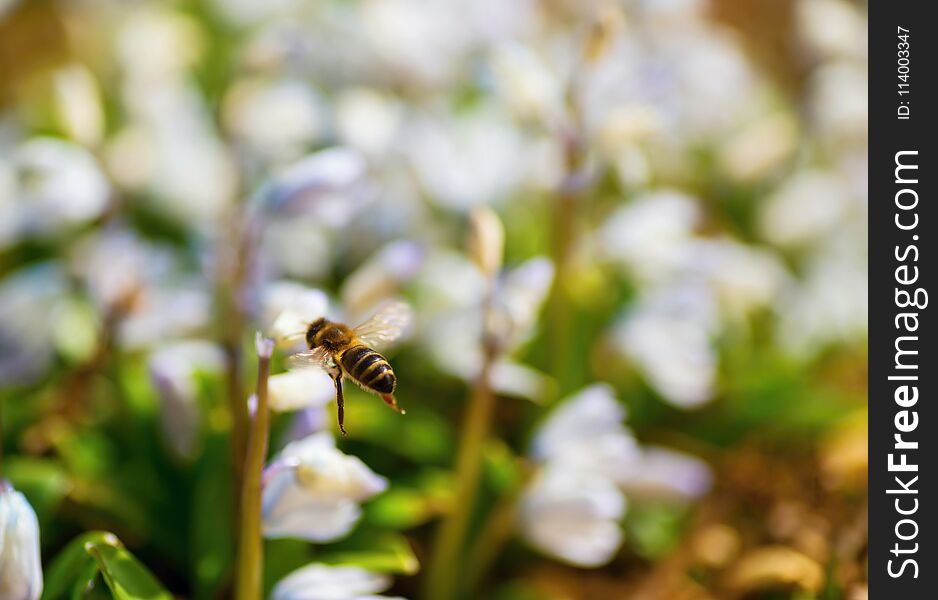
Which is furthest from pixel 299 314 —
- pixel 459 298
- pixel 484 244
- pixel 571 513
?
pixel 459 298

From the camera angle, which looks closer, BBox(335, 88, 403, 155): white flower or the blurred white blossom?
the blurred white blossom

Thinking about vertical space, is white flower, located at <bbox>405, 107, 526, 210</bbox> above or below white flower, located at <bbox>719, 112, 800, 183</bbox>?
below

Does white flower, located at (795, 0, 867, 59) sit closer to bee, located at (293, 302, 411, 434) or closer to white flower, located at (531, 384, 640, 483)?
white flower, located at (531, 384, 640, 483)

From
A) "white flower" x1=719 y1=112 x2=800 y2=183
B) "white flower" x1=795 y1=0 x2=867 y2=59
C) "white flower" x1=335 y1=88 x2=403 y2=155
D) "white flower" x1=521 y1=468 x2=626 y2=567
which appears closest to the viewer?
"white flower" x1=521 y1=468 x2=626 y2=567

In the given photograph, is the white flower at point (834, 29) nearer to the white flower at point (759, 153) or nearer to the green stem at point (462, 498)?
the white flower at point (759, 153)

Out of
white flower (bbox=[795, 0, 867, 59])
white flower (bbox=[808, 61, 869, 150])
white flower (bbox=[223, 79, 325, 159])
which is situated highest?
white flower (bbox=[795, 0, 867, 59])

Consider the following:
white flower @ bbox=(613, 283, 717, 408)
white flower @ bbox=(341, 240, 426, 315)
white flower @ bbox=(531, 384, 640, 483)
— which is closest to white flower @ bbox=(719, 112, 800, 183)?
white flower @ bbox=(613, 283, 717, 408)
